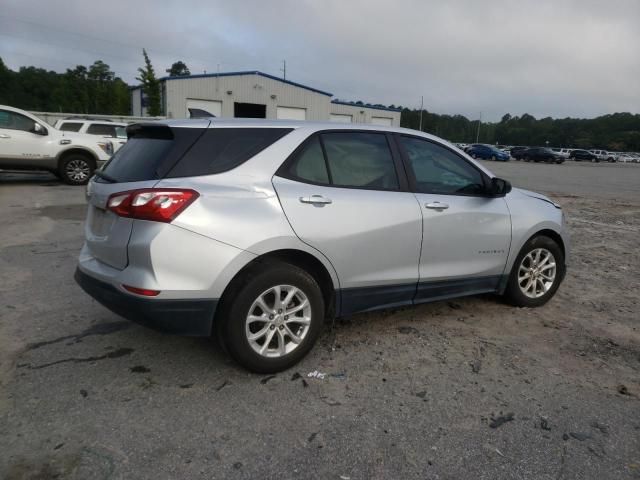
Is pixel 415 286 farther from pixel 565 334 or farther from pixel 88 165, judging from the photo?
pixel 88 165

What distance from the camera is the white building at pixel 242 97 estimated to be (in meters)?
33.9

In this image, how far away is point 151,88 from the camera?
35531 millimetres

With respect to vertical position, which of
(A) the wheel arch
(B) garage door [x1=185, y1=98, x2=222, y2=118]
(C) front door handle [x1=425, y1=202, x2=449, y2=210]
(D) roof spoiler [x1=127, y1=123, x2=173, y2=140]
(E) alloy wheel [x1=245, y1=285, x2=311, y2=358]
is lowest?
(E) alloy wheel [x1=245, y1=285, x2=311, y2=358]

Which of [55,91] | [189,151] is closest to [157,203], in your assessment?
[189,151]

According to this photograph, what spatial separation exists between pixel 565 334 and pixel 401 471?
2477 millimetres

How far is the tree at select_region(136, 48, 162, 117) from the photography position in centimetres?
A: 3544

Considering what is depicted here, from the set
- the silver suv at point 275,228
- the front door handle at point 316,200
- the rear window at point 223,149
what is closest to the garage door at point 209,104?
the silver suv at point 275,228

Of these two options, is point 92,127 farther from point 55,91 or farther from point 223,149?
point 55,91

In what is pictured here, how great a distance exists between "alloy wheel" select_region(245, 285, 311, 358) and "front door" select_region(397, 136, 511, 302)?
108 centimetres

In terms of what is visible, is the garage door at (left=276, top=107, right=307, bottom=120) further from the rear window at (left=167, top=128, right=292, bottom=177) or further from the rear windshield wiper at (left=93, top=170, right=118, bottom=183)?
the rear window at (left=167, top=128, right=292, bottom=177)

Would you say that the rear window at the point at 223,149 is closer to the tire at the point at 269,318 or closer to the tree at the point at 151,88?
the tire at the point at 269,318

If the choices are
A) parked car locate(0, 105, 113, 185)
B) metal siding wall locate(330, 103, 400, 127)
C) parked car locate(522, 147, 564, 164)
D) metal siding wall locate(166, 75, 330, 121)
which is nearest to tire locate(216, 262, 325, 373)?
parked car locate(0, 105, 113, 185)

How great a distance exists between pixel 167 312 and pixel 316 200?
1186 millimetres

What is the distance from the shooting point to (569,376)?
11.2ft
